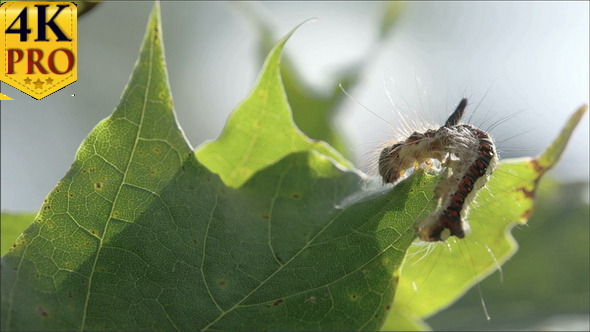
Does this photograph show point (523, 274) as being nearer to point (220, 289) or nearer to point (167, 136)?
point (220, 289)

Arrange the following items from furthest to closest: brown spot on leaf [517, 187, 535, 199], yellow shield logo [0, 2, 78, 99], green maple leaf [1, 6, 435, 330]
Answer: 1. yellow shield logo [0, 2, 78, 99]
2. brown spot on leaf [517, 187, 535, 199]
3. green maple leaf [1, 6, 435, 330]

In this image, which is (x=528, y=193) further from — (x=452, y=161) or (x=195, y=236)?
(x=195, y=236)

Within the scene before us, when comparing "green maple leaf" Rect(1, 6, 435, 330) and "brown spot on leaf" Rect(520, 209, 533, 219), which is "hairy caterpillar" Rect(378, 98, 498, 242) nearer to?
"brown spot on leaf" Rect(520, 209, 533, 219)

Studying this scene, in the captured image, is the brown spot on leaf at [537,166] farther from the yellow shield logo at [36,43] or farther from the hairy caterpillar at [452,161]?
the yellow shield logo at [36,43]

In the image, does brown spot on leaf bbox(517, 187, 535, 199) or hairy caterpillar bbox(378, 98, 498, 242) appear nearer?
hairy caterpillar bbox(378, 98, 498, 242)

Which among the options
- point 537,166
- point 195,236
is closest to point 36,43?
point 195,236

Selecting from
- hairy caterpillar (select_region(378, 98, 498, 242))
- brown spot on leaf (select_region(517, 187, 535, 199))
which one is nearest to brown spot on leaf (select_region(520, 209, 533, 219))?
brown spot on leaf (select_region(517, 187, 535, 199))

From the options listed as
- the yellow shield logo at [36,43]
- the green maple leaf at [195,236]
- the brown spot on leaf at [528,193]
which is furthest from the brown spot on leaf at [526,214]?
the yellow shield logo at [36,43]
